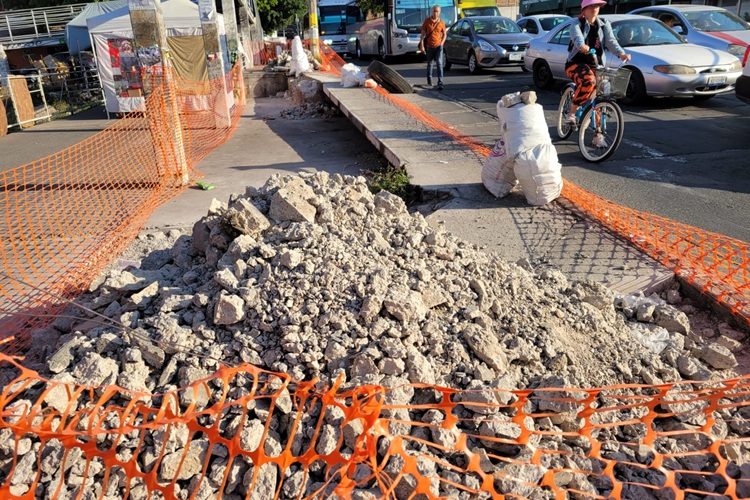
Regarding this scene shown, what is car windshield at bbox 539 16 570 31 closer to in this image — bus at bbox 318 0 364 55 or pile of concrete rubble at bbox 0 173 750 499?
bus at bbox 318 0 364 55

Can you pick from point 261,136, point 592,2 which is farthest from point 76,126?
point 592,2

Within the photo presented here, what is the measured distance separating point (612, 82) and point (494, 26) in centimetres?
1167

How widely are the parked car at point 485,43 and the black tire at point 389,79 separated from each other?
447 cm

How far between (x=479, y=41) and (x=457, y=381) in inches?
603

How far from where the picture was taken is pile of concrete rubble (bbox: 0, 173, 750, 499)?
2.37 m

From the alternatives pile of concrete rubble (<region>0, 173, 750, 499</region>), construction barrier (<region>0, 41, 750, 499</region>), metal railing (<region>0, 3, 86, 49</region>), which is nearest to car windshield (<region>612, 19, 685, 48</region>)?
pile of concrete rubble (<region>0, 173, 750, 499</region>)

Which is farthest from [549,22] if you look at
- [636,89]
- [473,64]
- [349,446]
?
[349,446]

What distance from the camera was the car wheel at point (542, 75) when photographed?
1276cm

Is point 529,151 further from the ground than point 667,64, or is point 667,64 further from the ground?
point 667,64

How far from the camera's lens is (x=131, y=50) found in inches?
559

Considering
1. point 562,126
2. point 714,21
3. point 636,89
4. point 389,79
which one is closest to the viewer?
point 562,126

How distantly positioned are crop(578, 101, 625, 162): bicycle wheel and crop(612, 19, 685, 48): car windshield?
4.78 meters

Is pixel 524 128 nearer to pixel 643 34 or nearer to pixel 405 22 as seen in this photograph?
pixel 643 34

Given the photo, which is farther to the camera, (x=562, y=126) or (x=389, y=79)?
(x=389, y=79)
